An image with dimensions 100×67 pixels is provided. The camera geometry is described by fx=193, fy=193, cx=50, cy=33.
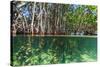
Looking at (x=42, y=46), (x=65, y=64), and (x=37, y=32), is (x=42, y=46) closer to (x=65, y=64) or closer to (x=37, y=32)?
(x=37, y=32)

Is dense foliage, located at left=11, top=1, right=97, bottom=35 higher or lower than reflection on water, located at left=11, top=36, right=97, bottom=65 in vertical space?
higher

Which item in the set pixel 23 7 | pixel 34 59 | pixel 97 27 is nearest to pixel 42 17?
pixel 23 7

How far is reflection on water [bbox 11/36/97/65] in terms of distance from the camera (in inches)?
81.2

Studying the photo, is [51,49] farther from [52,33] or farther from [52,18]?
[52,18]

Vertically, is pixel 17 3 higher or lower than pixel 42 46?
higher

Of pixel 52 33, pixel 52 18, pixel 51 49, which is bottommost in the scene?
pixel 51 49

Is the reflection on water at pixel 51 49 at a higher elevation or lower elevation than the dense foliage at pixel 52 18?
lower

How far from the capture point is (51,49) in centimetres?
216

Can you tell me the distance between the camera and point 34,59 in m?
2.11

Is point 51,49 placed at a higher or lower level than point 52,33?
lower

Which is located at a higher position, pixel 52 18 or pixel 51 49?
pixel 52 18

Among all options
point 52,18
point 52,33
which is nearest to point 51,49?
point 52,33

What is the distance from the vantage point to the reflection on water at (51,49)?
2062 mm
